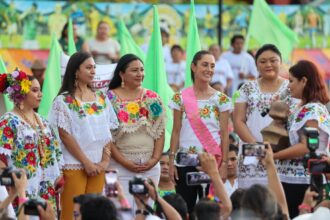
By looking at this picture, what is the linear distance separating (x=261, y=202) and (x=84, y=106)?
3.61m

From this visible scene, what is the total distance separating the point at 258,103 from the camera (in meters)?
12.5

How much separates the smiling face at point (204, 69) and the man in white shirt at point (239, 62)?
702 cm

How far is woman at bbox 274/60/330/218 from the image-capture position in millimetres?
11609

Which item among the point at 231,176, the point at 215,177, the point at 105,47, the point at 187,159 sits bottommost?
the point at 231,176

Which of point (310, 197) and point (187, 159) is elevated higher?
point (187, 159)

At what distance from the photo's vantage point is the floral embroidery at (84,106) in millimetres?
12305

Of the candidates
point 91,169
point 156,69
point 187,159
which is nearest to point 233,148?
point 156,69

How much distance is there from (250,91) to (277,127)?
64cm

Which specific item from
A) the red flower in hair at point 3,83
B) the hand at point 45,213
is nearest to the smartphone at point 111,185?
the hand at point 45,213

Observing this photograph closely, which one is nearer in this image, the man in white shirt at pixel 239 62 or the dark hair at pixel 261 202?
the dark hair at pixel 261 202

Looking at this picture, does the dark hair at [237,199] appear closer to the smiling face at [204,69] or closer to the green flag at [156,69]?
the smiling face at [204,69]

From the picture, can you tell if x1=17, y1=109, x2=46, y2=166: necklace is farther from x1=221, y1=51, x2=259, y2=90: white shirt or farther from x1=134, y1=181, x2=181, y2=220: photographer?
x1=221, y1=51, x2=259, y2=90: white shirt

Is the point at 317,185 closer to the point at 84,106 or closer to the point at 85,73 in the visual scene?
the point at 84,106

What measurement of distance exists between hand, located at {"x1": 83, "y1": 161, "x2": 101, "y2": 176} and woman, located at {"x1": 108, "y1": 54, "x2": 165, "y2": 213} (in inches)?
13.1
